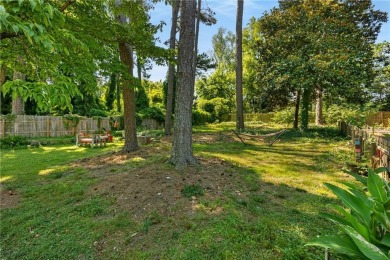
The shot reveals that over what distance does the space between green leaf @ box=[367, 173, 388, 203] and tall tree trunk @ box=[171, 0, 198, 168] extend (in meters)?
3.36

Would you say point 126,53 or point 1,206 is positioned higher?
point 126,53

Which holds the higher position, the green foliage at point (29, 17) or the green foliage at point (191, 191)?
the green foliage at point (29, 17)

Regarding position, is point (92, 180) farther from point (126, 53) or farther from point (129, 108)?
point (126, 53)

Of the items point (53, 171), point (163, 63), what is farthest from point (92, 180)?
point (163, 63)

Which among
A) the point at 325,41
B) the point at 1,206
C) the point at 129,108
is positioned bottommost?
the point at 1,206

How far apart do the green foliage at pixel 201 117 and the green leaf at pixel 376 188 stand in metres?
21.9

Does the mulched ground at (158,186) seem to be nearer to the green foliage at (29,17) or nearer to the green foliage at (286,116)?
the green foliage at (29,17)

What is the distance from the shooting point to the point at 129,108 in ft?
22.7

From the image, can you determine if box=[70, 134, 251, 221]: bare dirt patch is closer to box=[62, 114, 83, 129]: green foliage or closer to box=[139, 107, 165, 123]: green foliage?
box=[62, 114, 83, 129]: green foliage

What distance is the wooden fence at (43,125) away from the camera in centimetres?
1282

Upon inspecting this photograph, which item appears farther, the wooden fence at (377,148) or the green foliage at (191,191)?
the wooden fence at (377,148)

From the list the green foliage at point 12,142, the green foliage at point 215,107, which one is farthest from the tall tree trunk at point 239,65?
the green foliage at point 215,107

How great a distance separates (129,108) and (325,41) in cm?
964

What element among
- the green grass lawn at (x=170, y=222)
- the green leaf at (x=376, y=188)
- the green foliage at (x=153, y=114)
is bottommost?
the green grass lawn at (x=170, y=222)
